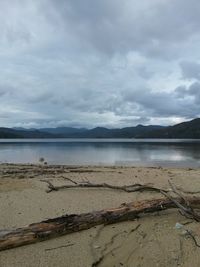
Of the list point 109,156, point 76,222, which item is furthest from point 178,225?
point 109,156

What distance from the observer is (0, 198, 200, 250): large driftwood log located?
6243 millimetres

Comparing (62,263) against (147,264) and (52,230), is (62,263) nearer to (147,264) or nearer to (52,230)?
(52,230)

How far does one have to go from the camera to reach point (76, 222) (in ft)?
23.2

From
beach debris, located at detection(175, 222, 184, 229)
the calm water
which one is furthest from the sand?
the calm water

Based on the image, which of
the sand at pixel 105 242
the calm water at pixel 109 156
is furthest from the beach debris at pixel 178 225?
the calm water at pixel 109 156

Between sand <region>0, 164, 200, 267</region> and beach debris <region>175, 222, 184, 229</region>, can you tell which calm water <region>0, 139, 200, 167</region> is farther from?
beach debris <region>175, 222, 184, 229</region>

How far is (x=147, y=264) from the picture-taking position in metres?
5.82

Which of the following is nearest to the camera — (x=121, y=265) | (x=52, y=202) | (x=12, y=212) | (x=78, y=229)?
(x=121, y=265)

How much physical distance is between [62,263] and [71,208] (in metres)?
3.74

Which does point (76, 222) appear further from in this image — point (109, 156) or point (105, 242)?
point (109, 156)

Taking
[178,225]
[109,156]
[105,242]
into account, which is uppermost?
[178,225]

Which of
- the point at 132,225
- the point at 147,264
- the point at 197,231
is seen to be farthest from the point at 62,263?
the point at 197,231

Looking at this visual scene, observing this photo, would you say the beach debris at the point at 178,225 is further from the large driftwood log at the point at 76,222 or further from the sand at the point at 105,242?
the large driftwood log at the point at 76,222

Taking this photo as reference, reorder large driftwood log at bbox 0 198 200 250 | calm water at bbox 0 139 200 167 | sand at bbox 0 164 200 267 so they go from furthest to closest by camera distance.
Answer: calm water at bbox 0 139 200 167 → large driftwood log at bbox 0 198 200 250 → sand at bbox 0 164 200 267
